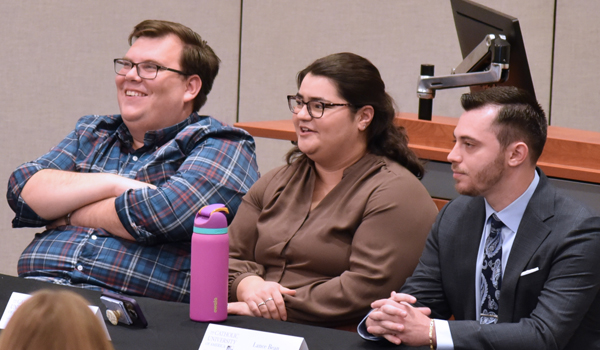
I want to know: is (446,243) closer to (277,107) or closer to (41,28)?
(277,107)

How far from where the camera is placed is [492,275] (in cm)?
159

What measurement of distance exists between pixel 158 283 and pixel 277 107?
2082 millimetres

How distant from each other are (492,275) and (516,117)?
1.21 feet

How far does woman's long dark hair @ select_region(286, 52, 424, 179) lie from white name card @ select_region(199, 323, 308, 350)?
0.93 metres

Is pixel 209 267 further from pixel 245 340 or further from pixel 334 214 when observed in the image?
Answer: pixel 334 214

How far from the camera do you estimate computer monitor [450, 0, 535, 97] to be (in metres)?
2.35

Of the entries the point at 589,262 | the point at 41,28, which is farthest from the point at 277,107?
the point at 589,262

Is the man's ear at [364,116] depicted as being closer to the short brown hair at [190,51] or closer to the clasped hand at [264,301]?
the clasped hand at [264,301]

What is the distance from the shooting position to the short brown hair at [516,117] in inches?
63.8

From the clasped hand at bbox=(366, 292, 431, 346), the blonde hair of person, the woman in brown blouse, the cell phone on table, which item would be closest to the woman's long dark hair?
the woman in brown blouse

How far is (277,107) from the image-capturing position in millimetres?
4027

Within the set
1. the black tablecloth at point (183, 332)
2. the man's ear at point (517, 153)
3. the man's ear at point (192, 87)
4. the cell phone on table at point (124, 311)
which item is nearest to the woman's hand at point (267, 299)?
the black tablecloth at point (183, 332)

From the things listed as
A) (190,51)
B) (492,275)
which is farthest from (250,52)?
(492,275)

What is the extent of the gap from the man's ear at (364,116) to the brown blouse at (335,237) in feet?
0.29
